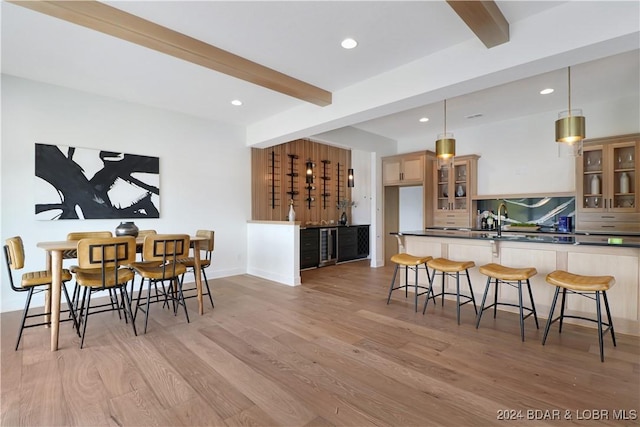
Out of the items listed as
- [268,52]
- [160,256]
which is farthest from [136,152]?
[268,52]

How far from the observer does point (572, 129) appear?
293cm

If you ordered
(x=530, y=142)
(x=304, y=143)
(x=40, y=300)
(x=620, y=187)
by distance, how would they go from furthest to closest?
(x=304, y=143)
(x=530, y=142)
(x=620, y=187)
(x=40, y=300)

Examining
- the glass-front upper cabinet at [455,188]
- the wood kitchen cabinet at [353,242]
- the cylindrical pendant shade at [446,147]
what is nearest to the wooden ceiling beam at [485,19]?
the cylindrical pendant shade at [446,147]

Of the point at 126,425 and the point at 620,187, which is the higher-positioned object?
the point at 620,187

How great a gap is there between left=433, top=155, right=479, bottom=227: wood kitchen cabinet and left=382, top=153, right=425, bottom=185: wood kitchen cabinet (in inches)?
14.6

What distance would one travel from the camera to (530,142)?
5.57 m

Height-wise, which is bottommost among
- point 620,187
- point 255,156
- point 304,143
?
point 620,187

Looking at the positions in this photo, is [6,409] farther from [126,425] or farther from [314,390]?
[314,390]

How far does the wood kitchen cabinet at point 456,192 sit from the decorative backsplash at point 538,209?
55cm

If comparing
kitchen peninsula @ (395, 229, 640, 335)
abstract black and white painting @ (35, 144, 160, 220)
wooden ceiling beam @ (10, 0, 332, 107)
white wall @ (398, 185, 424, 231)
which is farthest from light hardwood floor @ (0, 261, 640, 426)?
white wall @ (398, 185, 424, 231)

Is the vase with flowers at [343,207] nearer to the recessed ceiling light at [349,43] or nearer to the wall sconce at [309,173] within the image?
the wall sconce at [309,173]

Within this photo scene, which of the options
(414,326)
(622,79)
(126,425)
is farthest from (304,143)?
(126,425)

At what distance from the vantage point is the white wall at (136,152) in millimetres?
3703

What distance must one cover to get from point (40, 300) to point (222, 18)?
414 cm
